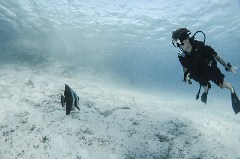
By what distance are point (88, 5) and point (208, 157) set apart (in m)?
21.3

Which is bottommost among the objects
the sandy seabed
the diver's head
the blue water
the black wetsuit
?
the sandy seabed

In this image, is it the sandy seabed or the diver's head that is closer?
the diver's head

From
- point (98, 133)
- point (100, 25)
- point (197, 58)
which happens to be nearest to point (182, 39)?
point (197, 58)

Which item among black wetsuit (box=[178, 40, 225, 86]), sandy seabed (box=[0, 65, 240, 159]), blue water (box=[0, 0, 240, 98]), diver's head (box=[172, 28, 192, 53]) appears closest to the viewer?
diver's head (box=[172, 28, 192, 53])

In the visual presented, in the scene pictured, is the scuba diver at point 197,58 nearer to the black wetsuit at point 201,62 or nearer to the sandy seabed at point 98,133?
the black wetsuit at point 201,62

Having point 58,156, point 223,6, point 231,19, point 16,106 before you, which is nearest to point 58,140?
point 58,156

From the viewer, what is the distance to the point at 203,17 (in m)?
27.1

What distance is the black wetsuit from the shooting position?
5258mm

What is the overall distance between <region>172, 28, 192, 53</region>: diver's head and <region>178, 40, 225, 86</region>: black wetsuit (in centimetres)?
11

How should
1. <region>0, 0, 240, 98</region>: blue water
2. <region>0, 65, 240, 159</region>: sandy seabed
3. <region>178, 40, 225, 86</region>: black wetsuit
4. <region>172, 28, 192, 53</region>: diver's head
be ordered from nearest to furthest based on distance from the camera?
1. <region>172, 28, 192, 53</region>: diver's head
2. <region>178, 40, 225, 86</region>: black wetsuit
3. <region>0, 65, 240, 159</region>: sandy seabed
4. <region>0, 0, 240, 98</region>: blue water

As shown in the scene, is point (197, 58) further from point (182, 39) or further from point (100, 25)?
point (100, 25)

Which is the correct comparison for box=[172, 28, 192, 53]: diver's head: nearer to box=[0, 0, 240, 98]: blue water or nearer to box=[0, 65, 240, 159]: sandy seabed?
box=[0, 65, 240, 159]: sandy seabed

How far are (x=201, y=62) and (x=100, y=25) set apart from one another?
Answer: 2603 cm

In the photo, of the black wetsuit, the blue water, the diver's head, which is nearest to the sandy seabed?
the black wetsuit
